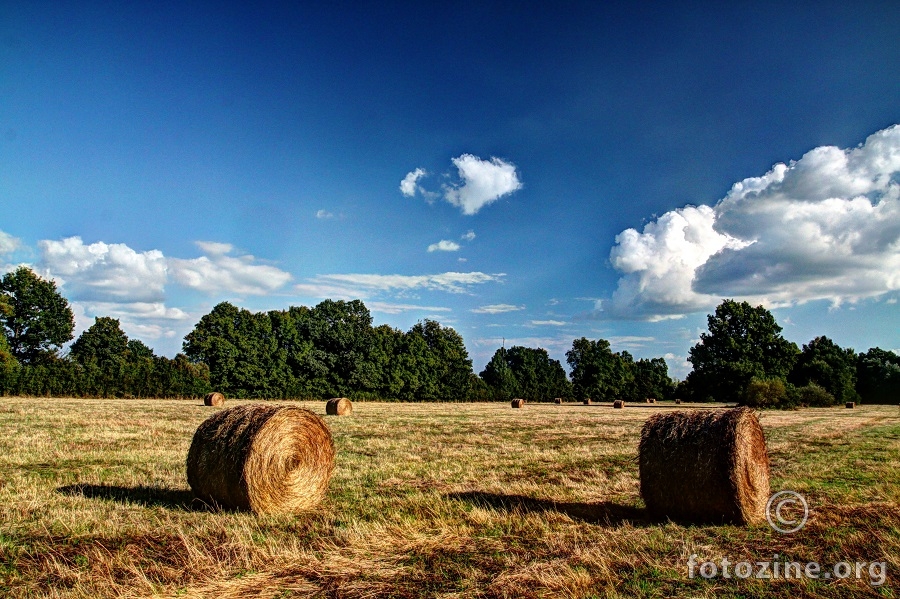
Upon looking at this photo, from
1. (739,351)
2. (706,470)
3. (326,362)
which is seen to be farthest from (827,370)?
(706,470)

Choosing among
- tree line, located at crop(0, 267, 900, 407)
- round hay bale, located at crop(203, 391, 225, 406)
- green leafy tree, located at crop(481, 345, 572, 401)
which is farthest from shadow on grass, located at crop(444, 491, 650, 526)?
green leafy tree, located at crop(481, 345, 572, 401)

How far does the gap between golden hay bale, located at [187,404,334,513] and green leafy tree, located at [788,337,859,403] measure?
72473 mm

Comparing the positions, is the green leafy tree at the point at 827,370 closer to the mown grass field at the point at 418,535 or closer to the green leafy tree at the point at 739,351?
the green leafy tree at the point at 739,351

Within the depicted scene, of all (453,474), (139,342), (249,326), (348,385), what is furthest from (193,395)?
(453,474)

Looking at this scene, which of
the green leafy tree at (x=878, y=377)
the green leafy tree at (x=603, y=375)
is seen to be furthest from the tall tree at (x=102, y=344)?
the green leafy tree at (x=878, y=377)

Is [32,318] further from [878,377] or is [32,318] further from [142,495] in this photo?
[878,377]

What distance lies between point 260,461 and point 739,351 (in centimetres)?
6626

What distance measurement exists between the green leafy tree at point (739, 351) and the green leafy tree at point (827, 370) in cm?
673

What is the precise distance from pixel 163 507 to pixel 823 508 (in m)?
9.90

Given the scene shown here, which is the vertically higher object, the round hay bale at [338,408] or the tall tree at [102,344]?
the tall tree at [102,344]

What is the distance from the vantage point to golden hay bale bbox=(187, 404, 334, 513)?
26.6 ft

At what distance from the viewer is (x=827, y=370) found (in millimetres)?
68750

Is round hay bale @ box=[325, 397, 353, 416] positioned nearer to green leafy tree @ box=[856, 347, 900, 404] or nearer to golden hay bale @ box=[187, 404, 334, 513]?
golden hay bale @ box=[187, 404, 334, 513]

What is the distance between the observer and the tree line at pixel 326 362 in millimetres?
52125
